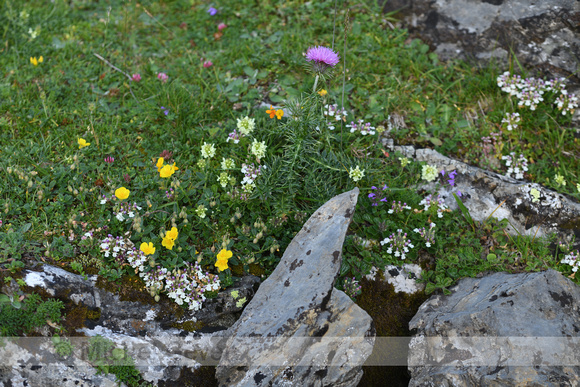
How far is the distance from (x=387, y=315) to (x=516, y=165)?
2.21 meters

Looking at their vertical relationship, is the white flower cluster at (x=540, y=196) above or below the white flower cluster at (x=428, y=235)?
below

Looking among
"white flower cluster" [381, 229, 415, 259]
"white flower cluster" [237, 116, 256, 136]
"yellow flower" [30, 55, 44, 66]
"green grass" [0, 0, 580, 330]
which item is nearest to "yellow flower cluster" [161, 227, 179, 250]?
"green grass" [0, 0, 580, 330]

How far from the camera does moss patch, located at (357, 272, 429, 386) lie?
346 centimetres

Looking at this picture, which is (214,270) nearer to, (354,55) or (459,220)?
(459,220)

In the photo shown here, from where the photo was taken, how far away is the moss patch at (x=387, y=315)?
3.46 metres

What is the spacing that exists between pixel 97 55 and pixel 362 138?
3371mm

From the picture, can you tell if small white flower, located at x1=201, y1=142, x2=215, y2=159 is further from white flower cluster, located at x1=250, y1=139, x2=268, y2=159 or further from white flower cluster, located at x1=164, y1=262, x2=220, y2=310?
white flower cluster, located at x1=164, y1=262, x2=220, y2=310

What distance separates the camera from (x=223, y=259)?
3.43m

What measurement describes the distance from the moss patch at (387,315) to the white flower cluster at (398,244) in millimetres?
234

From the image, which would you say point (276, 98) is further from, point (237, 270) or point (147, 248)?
point (147, 248)

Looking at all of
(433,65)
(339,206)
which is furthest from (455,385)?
(433,65)

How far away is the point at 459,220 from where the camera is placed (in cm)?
419

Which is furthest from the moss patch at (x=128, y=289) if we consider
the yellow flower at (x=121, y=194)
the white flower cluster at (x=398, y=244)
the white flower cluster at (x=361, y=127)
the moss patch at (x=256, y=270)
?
the white flower cluster at (x=361, y=127)

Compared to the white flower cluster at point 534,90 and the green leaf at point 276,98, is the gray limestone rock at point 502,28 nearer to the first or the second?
the white flower cluster at point 534,90
